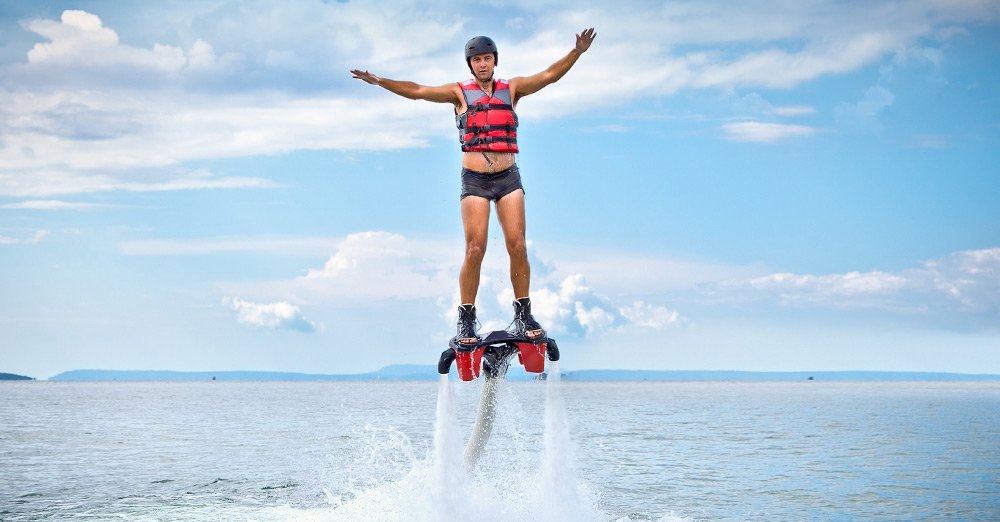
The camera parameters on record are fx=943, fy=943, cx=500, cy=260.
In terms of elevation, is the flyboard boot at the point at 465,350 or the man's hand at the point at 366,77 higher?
the man's hand at the point at 366,77

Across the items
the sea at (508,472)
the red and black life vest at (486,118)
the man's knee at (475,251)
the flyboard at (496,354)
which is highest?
the red and black life vest at (486,118)

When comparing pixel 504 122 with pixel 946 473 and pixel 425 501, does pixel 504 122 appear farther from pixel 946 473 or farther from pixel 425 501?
pixel 946 473

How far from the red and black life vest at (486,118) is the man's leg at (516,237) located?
72cm

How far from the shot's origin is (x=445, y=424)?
13.9 metres

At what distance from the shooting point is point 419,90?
12.6 meters

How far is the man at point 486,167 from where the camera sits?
41.7ft

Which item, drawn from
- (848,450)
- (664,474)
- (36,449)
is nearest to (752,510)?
(664,474)

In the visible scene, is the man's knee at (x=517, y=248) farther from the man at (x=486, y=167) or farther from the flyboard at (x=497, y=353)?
the flyboard at (x=497, y=353)

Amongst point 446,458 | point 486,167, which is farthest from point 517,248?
point 446,458

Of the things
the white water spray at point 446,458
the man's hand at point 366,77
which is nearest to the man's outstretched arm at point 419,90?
the man's hand at point 366,77

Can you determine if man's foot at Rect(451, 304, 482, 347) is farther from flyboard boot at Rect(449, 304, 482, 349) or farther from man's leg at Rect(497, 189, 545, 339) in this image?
man's leg at Rect(497, 189, 545, 339)

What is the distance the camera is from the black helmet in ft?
41.9

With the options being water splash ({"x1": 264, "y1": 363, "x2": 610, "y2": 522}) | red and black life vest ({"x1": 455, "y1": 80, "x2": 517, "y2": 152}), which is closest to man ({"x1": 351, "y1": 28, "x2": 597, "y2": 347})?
red and black life vest ({"x1": 455, "y1": 80, "x2": 517, "y2": 152})

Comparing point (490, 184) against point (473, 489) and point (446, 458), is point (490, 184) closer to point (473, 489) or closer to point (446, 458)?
point (446, 458)
